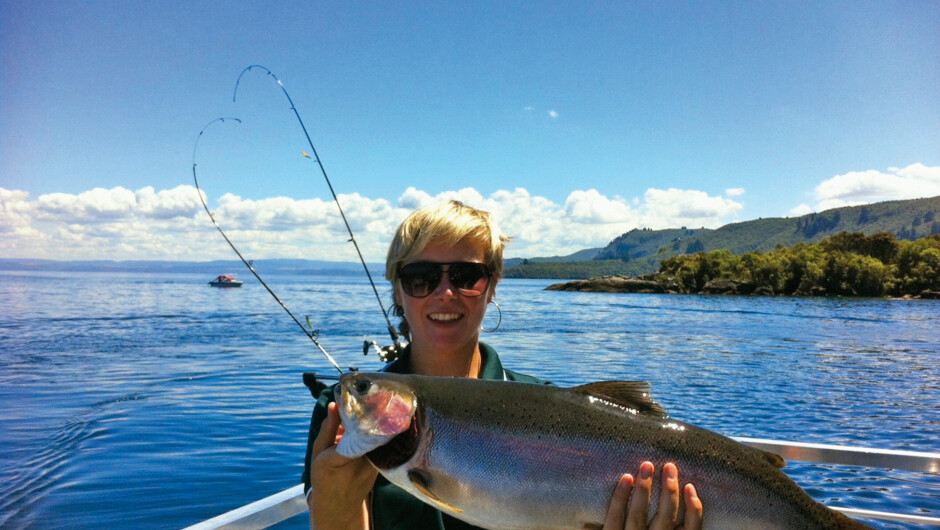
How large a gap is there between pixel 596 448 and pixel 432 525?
792 mm

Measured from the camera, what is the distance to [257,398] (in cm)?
1639

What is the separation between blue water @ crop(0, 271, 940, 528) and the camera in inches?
391

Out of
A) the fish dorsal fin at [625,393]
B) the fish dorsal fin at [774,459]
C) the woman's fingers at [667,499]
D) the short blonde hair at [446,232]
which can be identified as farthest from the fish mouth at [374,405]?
the fish dorsal fin at [774,459]

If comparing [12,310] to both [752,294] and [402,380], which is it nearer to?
[402,380]

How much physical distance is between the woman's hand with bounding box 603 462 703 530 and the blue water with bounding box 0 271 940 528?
719 centimetres

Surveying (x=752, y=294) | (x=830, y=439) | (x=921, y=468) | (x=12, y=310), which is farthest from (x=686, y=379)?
(x=752, y=294)

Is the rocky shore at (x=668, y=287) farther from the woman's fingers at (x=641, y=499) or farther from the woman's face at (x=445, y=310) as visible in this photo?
the woman's fingers at (x=641, y=499)

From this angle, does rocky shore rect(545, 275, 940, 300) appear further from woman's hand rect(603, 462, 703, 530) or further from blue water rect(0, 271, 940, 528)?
woman's hand rect(603, 462, 703, 530)

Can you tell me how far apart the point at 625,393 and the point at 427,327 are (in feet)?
3.35

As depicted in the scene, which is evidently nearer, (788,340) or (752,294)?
(788,340)

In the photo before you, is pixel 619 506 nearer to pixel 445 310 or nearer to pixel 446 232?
pixel 445 310

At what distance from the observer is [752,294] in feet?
348

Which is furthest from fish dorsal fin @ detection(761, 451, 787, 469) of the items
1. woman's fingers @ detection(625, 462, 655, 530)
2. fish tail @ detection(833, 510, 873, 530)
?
woman's fingers @ detection(625, 462, 655, 530)

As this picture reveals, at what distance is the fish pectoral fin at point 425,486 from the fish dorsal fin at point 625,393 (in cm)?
74
